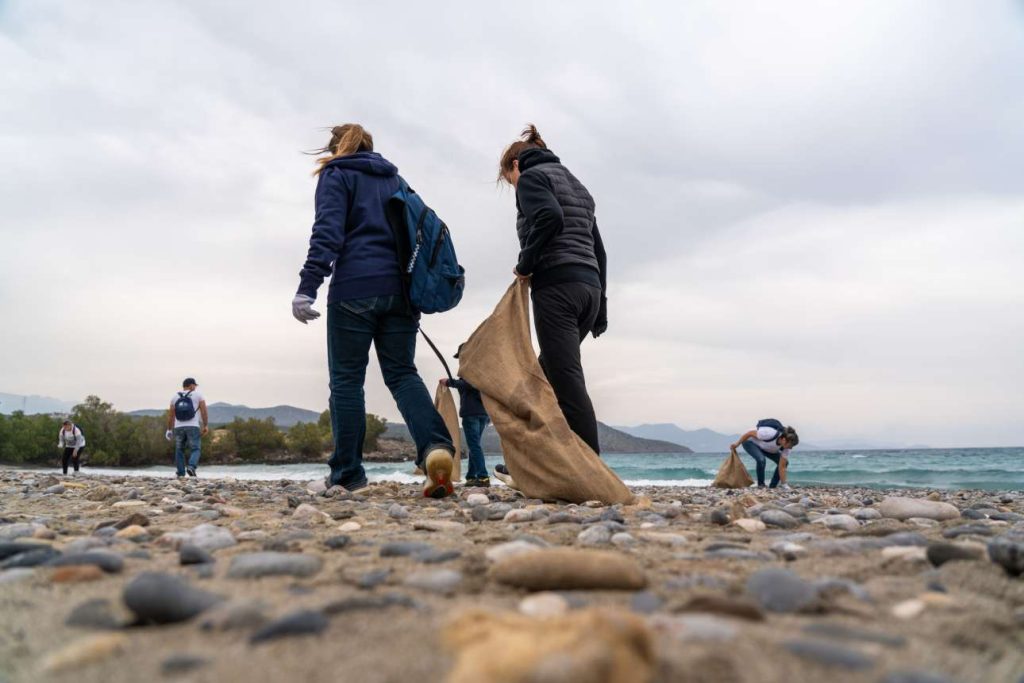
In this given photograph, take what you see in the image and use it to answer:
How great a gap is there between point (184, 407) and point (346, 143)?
8.16 metres

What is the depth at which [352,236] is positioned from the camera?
4039 mm

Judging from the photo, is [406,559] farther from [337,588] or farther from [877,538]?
[877,538]

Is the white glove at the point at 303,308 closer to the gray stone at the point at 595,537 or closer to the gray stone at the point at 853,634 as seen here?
the gray stone at the point at 595,537

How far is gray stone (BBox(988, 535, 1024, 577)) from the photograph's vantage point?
1.56 m

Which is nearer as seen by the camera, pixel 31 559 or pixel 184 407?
pixel 31 559

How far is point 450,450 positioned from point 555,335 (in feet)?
3.10

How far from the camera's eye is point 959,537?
2.19m

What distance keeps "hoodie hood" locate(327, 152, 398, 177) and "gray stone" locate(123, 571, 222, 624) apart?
10.6 feet

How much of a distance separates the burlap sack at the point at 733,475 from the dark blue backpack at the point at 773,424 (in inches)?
27.6

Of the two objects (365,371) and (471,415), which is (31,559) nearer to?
(365,371)

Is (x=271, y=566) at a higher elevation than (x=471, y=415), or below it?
below

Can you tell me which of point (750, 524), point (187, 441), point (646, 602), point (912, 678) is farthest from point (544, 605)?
point (187, 441)

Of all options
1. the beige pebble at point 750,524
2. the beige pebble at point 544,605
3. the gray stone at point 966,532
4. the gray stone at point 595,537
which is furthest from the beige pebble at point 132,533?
the gray stone at point 966,532

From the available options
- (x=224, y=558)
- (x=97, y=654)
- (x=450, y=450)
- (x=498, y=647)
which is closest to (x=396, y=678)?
(x=498, y=647)
